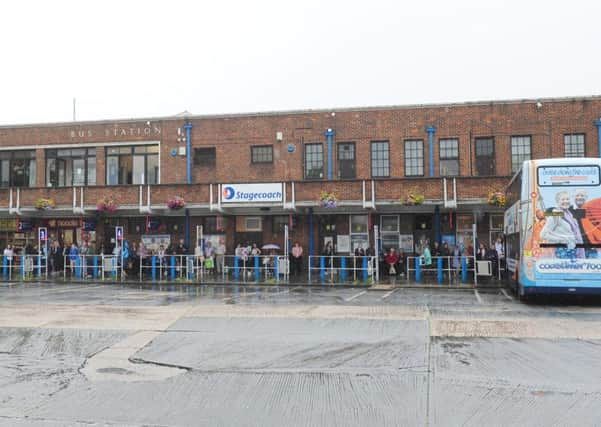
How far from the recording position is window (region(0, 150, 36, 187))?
3025 cm

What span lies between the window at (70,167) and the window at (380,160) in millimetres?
14365

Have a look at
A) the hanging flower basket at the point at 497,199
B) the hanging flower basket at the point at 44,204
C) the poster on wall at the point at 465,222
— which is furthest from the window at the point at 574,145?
the hanging flower basket at the point at 44,204

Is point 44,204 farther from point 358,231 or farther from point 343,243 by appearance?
point 358,231

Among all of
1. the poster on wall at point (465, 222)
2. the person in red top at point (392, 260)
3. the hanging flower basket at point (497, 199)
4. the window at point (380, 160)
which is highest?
the window at point (380, 160)

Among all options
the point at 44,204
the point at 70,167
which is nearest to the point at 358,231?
the point at 44,204

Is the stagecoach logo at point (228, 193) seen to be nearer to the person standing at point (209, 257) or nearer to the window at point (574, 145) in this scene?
the person standing at point (209, 257)

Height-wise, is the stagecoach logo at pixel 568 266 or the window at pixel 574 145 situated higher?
the window at pixel 574 145

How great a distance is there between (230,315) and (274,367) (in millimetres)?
4665

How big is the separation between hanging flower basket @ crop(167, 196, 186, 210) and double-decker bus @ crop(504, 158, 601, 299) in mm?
15210

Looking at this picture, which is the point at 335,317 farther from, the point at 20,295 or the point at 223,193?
the point at 223,193

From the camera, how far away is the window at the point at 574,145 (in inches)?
1003

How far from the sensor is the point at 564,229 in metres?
14.7

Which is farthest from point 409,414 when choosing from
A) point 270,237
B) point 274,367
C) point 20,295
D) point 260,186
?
point 270,237

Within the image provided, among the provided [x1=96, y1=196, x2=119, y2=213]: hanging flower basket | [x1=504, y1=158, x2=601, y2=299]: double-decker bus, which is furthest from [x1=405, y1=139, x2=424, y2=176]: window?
[x1=96, y1=196, x2=119, y2=213]: hanging flower basket
